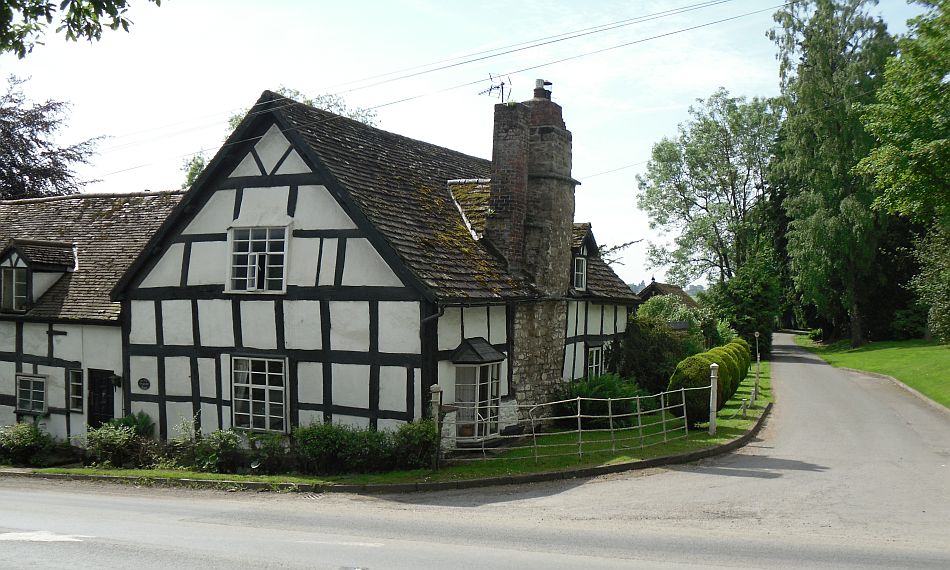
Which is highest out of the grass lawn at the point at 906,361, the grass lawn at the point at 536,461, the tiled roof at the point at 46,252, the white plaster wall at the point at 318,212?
the white plaster wall at the point at 318,212

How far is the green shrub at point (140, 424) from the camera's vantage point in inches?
722

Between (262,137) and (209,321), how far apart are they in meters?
4.56

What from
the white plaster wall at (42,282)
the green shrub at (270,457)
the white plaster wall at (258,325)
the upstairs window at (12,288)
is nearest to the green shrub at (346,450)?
the green shrub at (270,457)

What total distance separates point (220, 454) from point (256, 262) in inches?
173

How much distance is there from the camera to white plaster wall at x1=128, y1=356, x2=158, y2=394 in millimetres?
18500

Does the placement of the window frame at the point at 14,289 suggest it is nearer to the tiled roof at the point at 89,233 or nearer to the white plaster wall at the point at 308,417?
the tiled roof at the point at 89,233

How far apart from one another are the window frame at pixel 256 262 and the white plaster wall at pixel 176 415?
3.19 meters

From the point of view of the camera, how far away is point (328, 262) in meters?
16.3

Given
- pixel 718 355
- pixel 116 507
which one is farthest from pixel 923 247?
pixel 116 507

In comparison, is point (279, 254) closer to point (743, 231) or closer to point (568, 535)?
point (568, 535)

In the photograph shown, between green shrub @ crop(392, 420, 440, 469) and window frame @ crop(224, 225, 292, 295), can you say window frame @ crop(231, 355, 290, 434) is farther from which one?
green shrub @ crop(392, 420, 440, 469)

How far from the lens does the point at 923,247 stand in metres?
41.1

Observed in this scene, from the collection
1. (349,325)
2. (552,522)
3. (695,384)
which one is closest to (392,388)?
(349,325)

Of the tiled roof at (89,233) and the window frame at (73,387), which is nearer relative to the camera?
the window frame at (73,387)
